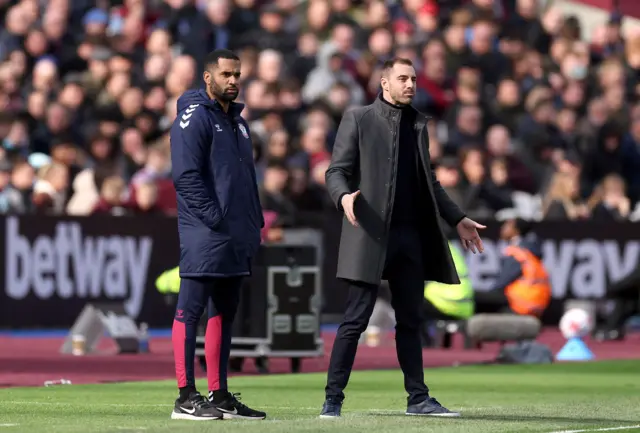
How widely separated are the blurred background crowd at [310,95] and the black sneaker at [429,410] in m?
9.97

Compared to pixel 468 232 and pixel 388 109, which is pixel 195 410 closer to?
pixel 468 232

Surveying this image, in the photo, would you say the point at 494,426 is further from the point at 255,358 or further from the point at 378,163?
the point at 255,358

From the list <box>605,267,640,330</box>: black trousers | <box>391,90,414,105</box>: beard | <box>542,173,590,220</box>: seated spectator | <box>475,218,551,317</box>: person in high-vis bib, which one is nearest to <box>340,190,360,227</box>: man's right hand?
<box>391,90,414,105</box>: beard

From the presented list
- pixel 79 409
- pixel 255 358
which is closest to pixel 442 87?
pixel 255 358

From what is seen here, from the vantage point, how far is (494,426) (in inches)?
428

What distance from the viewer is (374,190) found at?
1137 centimetres

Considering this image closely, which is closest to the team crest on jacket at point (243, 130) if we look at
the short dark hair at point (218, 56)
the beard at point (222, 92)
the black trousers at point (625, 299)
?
the beard at point (222, 92)

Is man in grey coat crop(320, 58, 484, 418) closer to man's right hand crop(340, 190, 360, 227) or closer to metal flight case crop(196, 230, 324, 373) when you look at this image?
man's right hand crop(340, 190, 360, 227)

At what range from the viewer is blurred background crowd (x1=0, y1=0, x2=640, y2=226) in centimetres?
2317

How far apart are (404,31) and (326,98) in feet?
9.25

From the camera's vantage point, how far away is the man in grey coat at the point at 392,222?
11.3 m

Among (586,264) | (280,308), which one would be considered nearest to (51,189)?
(280,308)

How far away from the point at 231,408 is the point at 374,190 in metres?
1.58

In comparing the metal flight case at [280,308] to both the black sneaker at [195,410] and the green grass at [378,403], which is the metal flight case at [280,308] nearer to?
the green grass at [378,403]
